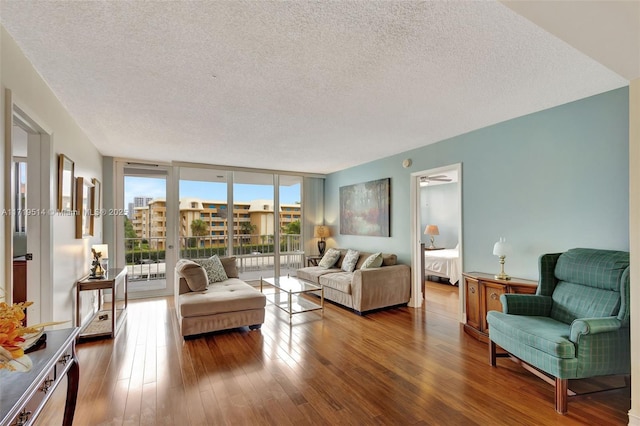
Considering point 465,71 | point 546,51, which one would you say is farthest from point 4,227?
point 546,51

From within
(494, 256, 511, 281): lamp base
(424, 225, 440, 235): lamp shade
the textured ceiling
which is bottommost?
(494, 256, 511, 281): lamp base

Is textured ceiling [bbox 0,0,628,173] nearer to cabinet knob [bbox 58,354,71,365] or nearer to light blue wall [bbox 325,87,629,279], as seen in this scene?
light blue wall [bbox 325,87,629,279]

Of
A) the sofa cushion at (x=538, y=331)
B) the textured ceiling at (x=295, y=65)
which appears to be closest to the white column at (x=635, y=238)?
the sofa cushion at (x=538, y=331)

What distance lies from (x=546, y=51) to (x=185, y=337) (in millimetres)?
4122

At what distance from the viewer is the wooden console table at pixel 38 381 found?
1.00 m

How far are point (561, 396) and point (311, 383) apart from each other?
1.75m

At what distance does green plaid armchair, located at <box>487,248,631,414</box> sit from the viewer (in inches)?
81.4

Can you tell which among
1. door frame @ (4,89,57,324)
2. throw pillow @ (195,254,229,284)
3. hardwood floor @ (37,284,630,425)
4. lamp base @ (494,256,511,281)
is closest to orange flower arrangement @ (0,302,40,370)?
hardwood floor @ (37,284,630,425)

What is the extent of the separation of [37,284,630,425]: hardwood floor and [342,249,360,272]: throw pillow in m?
1.62

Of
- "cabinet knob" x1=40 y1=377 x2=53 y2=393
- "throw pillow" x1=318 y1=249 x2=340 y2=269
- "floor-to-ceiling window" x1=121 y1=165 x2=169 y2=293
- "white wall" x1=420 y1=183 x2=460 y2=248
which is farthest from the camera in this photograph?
"white wall" x1=420 y1=183 x2=460 y2=248

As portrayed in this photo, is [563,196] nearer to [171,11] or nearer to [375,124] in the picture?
[375,124]

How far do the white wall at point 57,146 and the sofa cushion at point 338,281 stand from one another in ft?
10.5

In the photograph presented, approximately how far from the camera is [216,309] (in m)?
3.42

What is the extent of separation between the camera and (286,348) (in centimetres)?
310
